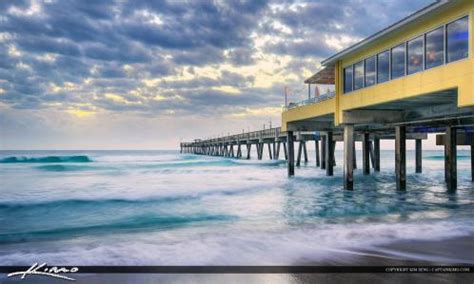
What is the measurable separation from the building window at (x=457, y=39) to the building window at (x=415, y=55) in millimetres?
1354

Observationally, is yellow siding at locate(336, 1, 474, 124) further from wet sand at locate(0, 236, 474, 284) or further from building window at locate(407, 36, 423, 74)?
wet sand at locate(0, 236, 474, 284)

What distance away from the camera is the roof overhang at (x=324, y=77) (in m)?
23.0

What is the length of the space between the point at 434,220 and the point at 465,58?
18.0ft

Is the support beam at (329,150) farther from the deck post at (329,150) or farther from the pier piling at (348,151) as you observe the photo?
the pier piling at (348,151)

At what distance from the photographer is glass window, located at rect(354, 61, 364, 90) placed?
18.6 meters

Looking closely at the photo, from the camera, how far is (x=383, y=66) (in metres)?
16.9

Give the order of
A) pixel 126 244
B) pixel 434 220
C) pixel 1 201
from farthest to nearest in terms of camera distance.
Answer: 1. pixel 1 201
2. pixel 434 220
3. pixel 126 244

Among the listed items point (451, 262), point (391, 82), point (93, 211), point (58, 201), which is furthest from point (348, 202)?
point (58, 201)

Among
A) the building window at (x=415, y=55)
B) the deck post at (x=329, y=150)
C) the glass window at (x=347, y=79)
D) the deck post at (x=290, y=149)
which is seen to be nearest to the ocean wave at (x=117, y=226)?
the glass window at (x=347, y=79)

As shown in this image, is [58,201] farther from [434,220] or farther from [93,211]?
[434,220]

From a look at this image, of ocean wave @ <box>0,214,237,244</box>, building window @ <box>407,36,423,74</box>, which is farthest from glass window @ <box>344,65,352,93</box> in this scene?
ocean wave @ <box>0,214,237,244</box>

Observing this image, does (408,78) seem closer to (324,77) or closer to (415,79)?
(415,79)

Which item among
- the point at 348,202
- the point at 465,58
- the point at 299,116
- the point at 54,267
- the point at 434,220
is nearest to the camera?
the point at 54,267

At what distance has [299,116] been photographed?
87.9 feet
